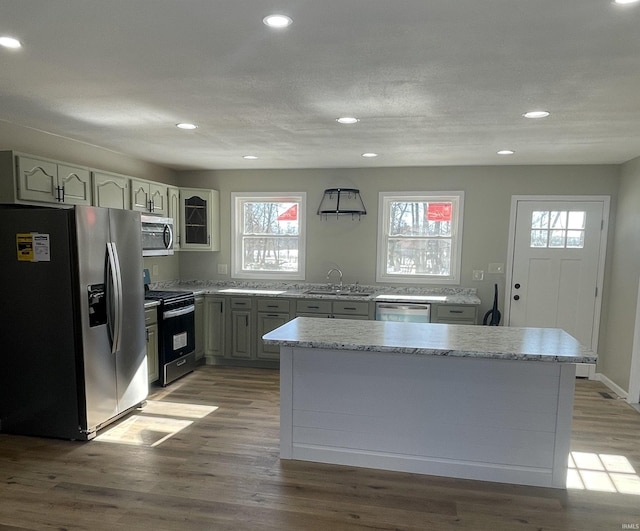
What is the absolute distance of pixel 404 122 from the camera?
311 centimetres

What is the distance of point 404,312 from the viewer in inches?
182

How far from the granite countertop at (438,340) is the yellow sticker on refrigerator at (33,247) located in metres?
1.73

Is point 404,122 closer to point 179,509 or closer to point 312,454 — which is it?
point 312,454

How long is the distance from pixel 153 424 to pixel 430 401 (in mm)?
2219

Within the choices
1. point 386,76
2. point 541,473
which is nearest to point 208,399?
point 541,473

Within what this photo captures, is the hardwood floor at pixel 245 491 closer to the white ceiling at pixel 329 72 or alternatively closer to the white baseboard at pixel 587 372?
the white baseboard at pixel 587 372

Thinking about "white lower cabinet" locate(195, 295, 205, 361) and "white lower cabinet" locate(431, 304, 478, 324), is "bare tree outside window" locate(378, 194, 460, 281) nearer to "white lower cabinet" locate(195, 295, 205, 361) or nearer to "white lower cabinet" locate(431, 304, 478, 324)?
"white lower cabinet" locate(431, 304, 478, 324)

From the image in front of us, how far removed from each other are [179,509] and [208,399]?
1696 millimetres

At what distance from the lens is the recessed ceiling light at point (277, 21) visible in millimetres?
1637

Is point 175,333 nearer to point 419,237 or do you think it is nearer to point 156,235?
point 156,235

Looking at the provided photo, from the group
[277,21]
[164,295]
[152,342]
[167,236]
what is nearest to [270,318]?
[164,295]

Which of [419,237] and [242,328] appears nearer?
[242,328]

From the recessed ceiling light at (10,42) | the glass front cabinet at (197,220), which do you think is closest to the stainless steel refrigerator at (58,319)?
the recessed ceiling light at (10,42)

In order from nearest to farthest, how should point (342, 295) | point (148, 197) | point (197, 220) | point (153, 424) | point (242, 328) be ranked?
1. point (153, 424)
2. point (148, 197)
3. point (342, 295)
4. point (242, 328)
5. point (197, 220)
